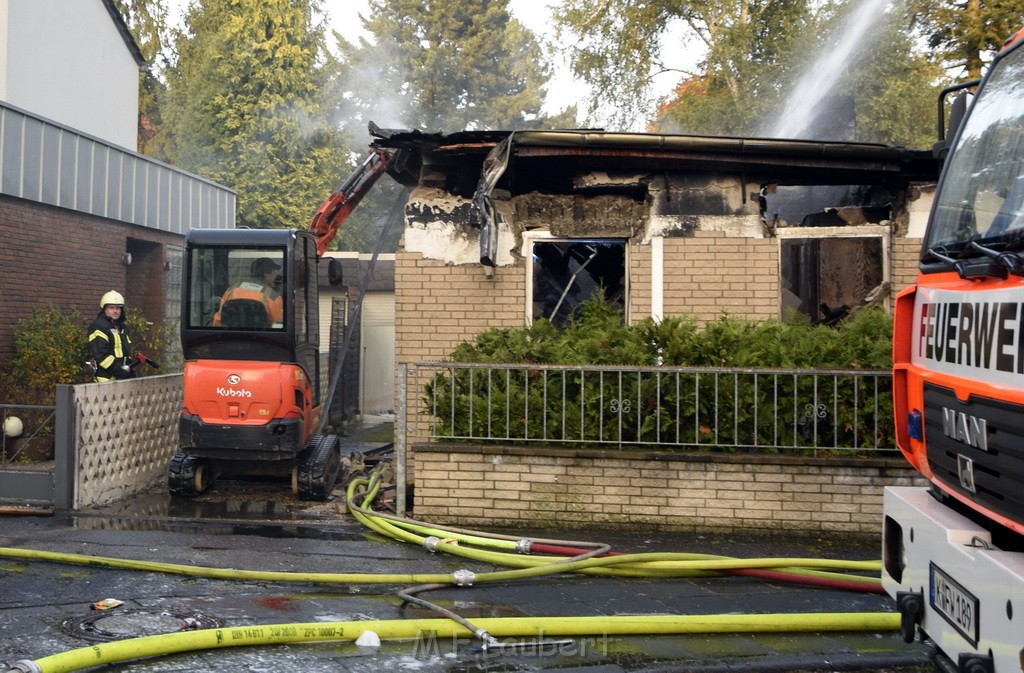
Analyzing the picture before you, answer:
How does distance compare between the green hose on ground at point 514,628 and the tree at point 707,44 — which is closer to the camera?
the green hose on ground at point 514,628

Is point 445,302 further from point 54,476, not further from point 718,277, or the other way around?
point 54,476

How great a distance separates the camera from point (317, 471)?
9930 millimetres

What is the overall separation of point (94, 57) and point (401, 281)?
16.9 meters

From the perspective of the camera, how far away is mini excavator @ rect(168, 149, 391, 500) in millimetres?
9812

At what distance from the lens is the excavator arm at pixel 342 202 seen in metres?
11.9

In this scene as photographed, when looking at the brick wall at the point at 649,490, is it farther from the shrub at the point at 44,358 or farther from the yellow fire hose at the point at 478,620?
the shrub at the point at 44,358

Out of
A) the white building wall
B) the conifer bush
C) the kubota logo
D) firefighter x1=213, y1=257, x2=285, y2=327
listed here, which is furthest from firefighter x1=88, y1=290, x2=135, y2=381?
the white building wall

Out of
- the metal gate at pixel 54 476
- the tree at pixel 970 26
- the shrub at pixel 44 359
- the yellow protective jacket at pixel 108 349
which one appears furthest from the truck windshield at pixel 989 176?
the tree at pixel 970 26

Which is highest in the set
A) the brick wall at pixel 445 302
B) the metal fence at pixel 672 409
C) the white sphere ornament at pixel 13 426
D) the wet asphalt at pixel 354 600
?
the brick wall at pixel 445 302

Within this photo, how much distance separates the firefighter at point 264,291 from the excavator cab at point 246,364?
0.4 inches

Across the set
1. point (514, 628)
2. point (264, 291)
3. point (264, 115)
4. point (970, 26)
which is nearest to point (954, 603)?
point (514, 628)

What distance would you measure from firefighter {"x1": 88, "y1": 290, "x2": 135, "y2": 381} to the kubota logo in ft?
6.58

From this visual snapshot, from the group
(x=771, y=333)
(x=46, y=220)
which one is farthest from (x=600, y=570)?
(x=46, y=220)

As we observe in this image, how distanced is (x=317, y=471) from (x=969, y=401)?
7.28 meters
